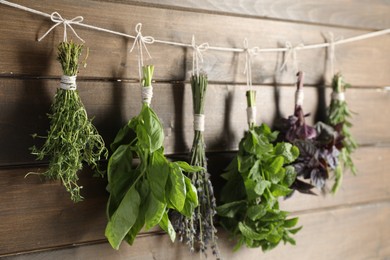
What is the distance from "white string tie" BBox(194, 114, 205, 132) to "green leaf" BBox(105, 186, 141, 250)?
242mm

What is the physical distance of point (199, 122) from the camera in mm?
1068

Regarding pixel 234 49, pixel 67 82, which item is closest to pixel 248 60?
pixel 234 49

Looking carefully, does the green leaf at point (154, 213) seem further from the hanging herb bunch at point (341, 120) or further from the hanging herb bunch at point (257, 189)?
the hanging herb bunch at point (341, 120)

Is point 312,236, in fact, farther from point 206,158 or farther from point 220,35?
point 220,35

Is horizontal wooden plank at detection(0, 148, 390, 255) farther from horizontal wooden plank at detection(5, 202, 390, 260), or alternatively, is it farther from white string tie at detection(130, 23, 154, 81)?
white string tie at detection(130, 23, 154, 81)

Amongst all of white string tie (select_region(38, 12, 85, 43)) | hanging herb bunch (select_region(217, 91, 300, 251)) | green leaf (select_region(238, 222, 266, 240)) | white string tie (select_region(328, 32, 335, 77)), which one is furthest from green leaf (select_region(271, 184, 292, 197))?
white string tie (select_region(38, 12, 85, 43))

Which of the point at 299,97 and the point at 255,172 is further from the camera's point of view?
the point at 299,97

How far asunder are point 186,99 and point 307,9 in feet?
1.46

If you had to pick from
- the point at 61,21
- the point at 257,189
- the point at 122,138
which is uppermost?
the point at 61,21

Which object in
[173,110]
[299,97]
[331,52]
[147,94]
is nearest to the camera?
[147,94]

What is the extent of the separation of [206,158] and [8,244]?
45 centimetres

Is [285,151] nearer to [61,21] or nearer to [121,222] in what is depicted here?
[121,222]

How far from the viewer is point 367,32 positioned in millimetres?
1397

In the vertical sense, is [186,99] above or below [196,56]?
below
